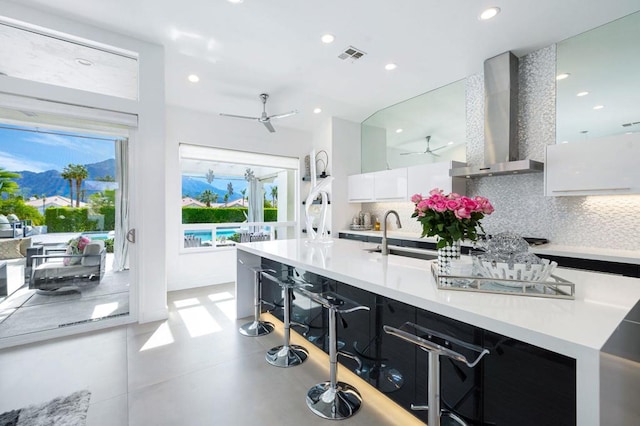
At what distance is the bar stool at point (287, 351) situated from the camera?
225 cm

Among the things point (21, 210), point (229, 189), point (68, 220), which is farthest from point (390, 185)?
point (21, 210)

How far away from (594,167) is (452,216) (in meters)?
2.20

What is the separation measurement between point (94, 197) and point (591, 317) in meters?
3.94

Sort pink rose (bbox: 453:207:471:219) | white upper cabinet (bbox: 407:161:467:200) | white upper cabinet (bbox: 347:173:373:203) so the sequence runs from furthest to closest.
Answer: white upper cabinet (bbox: 347:173:373:203)
white upper cabinet (bbox: 407:161:467:200)
pink rose (bbox: 453:207:471:219)

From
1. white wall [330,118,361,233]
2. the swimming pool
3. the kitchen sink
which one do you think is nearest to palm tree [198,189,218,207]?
the swimming pool

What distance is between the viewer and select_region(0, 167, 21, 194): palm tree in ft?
8.45

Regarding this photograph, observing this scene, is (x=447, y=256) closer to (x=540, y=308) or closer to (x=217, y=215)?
(x=540, y=308)

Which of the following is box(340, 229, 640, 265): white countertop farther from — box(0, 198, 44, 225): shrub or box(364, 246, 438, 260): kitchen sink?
box(0, 198, 44, 225): shrub

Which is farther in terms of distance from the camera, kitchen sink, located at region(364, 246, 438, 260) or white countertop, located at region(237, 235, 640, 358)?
kitchen sink, located at region(364, 246, 438, 260)

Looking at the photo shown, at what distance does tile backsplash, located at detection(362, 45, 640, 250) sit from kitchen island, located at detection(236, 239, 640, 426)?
1.74m

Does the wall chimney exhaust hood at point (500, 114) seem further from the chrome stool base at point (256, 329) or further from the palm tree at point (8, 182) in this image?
the palm tree at point (8, 182)

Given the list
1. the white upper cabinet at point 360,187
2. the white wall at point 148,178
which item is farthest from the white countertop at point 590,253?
the white wall at point 148,178

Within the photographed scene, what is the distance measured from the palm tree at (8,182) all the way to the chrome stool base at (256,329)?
2.51 m

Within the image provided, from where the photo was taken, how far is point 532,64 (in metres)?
3.13
